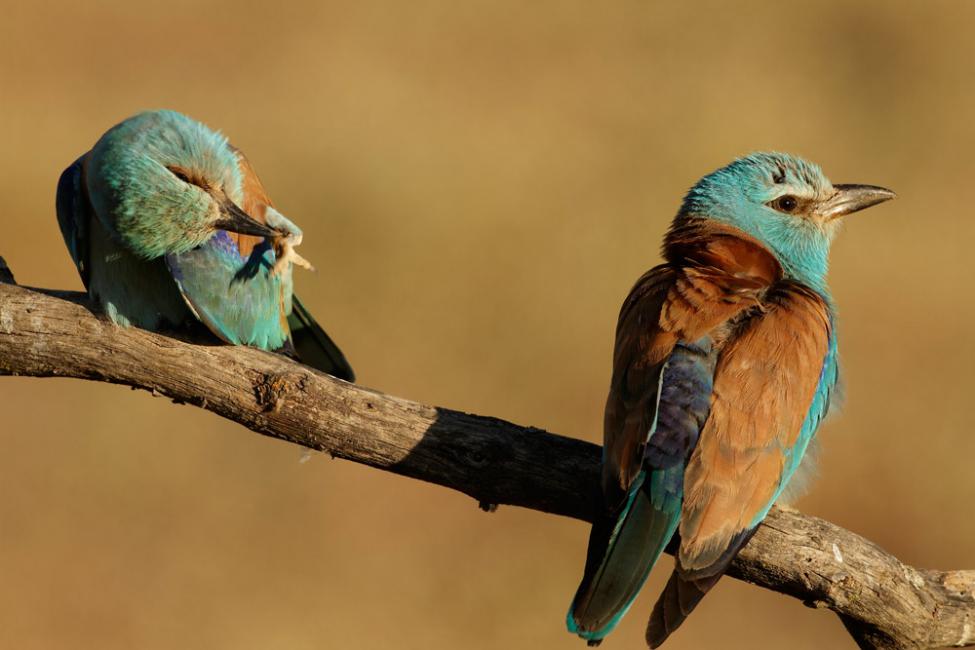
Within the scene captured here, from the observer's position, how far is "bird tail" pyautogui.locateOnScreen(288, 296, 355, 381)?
447 centimetres

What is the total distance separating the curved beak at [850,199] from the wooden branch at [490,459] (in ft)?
4.40

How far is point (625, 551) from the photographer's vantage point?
3.22 meters

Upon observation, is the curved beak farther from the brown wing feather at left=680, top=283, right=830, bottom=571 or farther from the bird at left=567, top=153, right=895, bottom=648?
the brown wing feather at left=680, top=283, right=830, bottom=571

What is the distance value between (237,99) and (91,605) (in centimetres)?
416

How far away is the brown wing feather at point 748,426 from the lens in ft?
A: 10.6

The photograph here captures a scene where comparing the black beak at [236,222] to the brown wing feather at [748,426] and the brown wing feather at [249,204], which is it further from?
the brown wing feather at [748,426]

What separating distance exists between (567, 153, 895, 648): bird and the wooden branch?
15cm

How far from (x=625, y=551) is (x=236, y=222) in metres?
1.48

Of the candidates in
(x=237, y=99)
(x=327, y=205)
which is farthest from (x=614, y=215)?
(x=237, y=99)

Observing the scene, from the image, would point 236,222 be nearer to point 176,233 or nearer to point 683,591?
point 176,233

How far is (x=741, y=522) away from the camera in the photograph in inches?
128

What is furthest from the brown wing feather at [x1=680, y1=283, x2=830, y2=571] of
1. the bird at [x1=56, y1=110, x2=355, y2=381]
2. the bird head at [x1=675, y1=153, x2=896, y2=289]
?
the bird at [x1=56, y1=110, x2=355, y2=381]

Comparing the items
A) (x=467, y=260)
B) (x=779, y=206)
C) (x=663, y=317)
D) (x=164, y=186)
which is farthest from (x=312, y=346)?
(x=467, y=260)

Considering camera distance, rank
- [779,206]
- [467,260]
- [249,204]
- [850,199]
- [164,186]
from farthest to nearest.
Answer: [467,260] < [850,199] < [779,206] < [249,204] < [164,186]
